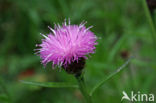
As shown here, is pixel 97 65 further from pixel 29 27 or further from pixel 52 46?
pixel 29 27

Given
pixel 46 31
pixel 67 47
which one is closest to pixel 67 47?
pixel 67 47

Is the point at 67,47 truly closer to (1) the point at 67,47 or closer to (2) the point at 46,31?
(1) the point at 67,47

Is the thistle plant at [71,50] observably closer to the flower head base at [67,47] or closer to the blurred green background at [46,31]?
the flower head base at [67,47]

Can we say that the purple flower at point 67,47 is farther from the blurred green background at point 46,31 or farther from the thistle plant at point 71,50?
the blurred green background at point 46,31

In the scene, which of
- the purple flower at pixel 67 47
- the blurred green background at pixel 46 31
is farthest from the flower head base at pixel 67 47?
the blurred green background at pixel 46 31

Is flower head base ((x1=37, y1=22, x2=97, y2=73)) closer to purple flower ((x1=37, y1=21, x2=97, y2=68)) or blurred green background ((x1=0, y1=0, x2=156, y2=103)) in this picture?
purple flower ((x1=37, y1=21, x2=97, y2=68))

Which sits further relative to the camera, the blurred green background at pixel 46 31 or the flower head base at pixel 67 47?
the blurred green background at pixel 46 31
